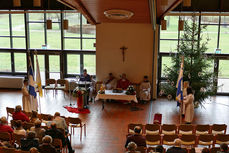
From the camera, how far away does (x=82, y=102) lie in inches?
532

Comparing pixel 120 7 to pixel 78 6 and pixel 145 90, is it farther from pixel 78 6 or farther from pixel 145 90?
pixel 145 90

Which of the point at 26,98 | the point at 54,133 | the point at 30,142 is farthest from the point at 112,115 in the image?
the point at 30,142

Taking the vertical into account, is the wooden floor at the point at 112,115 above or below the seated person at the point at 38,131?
below

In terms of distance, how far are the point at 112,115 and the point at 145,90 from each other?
2759mm

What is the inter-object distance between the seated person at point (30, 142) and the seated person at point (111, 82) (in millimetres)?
8250

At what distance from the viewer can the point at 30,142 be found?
746cm

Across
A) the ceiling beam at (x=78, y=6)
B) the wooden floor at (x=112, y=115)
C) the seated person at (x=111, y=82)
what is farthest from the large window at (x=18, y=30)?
the seated person at (x=111, y=82)

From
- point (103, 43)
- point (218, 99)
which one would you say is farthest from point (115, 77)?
point (218, 99)

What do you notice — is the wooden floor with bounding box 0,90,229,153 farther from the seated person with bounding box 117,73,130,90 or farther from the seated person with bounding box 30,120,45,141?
the seated person with bounding box 30,120,45,141

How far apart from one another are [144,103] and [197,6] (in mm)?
5915

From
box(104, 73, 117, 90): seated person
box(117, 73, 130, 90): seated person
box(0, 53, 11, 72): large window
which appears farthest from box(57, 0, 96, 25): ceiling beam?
box(0, 53, 11, 72): large window

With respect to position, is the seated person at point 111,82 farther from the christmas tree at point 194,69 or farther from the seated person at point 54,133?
the seated person at point 54,133

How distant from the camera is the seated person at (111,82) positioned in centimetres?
1552

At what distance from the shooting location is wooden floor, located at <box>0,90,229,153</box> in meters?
9.90
